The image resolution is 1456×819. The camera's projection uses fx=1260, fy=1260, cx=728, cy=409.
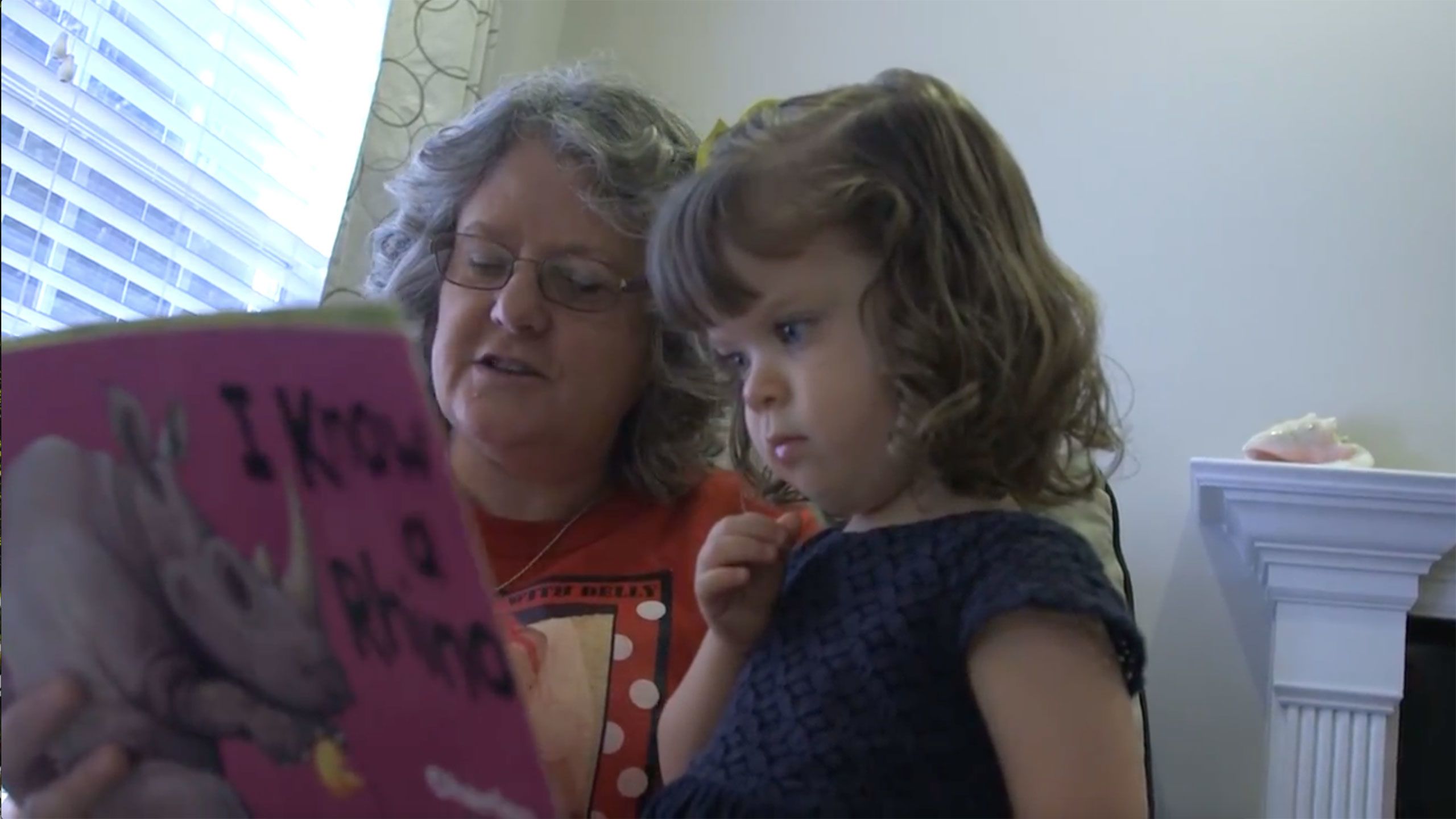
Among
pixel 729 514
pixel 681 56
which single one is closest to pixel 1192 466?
pixel 729 514

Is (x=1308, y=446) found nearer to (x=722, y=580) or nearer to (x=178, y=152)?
(x=722, y=580)

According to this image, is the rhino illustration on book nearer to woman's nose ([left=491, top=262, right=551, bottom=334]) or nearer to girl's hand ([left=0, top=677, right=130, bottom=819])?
girl's hand ([left=0, top=677, right=130, bottom=819])

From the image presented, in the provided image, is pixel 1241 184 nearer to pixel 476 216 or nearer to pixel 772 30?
pixel 772 30

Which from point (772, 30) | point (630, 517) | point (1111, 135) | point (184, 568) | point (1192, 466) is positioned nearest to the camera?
point (184, 568)

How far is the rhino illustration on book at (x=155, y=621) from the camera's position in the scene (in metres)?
0.59

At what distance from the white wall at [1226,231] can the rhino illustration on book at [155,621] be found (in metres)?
1.83

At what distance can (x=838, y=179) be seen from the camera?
81 centimetres

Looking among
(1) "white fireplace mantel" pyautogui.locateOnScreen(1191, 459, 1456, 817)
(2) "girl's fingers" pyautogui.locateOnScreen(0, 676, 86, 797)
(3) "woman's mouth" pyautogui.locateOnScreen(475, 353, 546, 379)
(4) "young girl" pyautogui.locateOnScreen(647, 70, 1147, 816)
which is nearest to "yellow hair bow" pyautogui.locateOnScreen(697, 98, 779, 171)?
(4) "young girl" pyautogui.locateOnScreen(647, 70, 1147, 816)

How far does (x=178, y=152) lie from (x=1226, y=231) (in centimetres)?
172

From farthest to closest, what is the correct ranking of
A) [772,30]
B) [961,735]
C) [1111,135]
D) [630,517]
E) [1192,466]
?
[772,30]
[1111,135]
[1192,466]
[630,517]
[961,735]

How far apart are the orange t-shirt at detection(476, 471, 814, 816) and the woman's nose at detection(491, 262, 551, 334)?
19 centimetres

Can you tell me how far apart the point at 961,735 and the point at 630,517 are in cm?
48

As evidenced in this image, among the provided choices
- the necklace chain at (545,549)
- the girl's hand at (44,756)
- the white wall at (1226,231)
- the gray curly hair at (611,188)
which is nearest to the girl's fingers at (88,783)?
the girl's hand at (44,756)

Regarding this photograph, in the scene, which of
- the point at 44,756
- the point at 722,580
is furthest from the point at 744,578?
the point at 44,756
